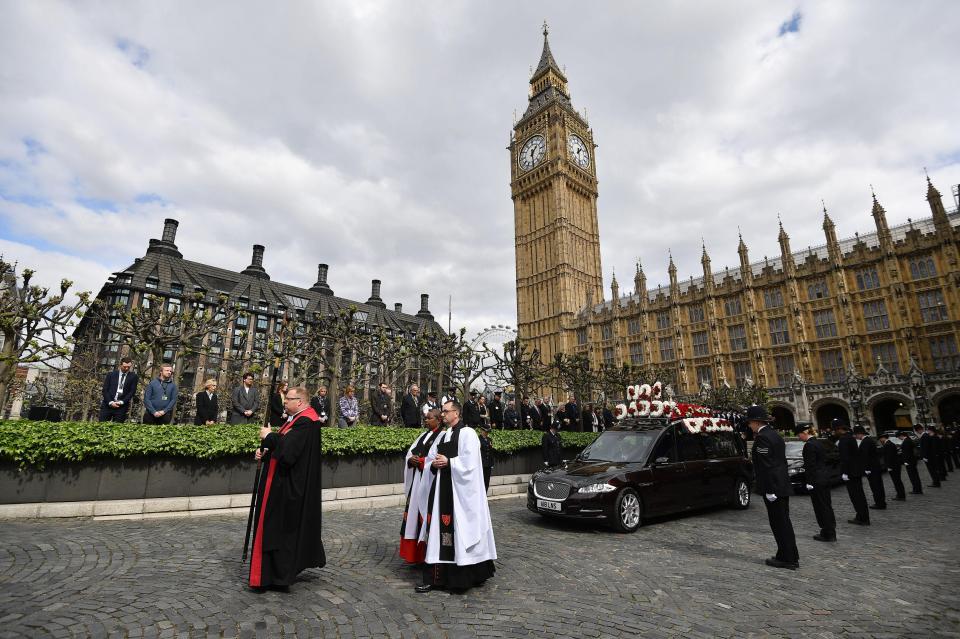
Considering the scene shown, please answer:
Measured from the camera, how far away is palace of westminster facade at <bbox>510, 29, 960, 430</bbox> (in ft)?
109

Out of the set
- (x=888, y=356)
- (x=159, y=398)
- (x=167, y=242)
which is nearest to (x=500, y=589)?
(x=159, y=398)

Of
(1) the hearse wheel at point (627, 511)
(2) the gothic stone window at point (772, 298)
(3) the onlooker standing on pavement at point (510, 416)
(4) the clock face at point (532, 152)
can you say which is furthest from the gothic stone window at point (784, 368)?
(4) the clock face at point (532, 152)

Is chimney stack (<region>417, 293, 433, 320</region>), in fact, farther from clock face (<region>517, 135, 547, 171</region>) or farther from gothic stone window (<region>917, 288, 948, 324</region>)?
gothic stone window (<region>917, 288, 948, 324</region>)

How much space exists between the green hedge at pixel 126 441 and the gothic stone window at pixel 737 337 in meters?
43.7

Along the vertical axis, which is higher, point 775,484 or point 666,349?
point 666,349

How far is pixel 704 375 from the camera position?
45.5 meters

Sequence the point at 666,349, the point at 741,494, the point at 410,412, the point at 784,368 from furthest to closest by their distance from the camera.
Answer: the point at 666,349 → the point at 784,368 → the point at 410,412 → the point at 741,494

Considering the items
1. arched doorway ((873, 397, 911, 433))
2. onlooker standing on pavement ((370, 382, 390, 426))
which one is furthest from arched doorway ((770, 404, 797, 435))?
onlooker standing on pavement ((370, 382, 390, 426))

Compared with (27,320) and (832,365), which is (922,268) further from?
(27,320)

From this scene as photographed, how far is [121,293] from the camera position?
54188mm

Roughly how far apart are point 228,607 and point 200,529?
3.75 metres

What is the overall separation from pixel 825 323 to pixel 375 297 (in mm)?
76316

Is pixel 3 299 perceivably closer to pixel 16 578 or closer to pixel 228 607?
pixel 16 578

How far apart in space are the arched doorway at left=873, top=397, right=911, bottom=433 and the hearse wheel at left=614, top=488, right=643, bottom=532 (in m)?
38.4
